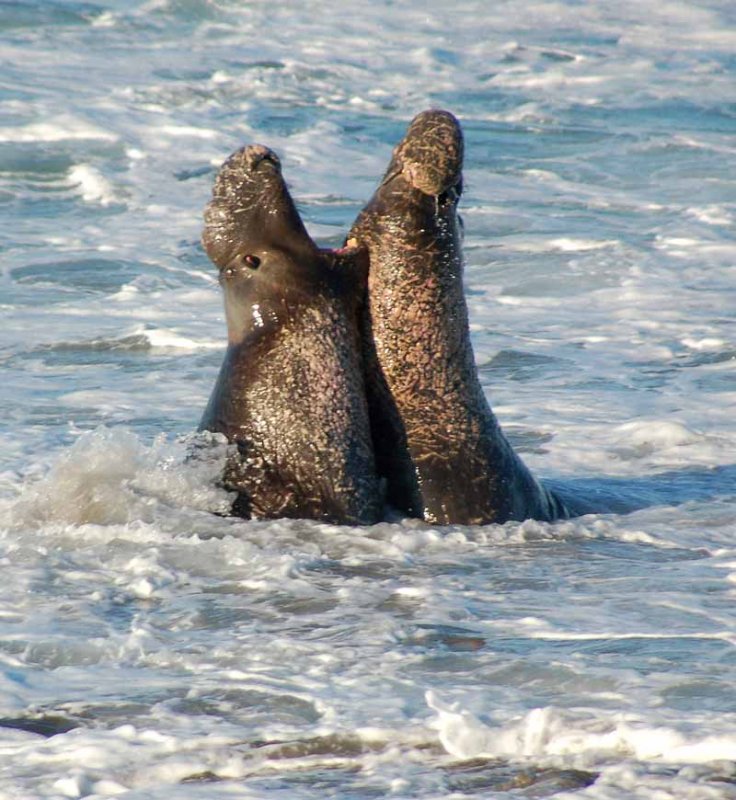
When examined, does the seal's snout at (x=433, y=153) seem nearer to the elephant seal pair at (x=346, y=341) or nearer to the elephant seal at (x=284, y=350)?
the elephant seal pair at (x=346, y=341)

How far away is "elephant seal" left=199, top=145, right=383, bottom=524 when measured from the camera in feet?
15.6

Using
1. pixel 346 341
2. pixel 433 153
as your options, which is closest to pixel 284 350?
pixel 346 341

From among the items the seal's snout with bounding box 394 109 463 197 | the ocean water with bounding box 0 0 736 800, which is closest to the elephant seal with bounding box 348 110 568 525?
the seal's snout with bounding box 394 109 463 197

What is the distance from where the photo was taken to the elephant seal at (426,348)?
4.77 metres

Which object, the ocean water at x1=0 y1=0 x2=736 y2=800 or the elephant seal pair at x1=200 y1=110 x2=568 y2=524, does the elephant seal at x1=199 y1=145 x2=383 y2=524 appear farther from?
the ocean water at x1=0 y1=0 x2=736 y2=800

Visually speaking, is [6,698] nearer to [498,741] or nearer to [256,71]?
[498,741]

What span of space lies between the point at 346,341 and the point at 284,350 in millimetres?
192

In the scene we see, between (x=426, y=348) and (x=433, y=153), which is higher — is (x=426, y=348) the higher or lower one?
the lower one

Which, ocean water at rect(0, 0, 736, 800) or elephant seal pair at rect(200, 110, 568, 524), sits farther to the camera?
elephant seal pair at rect(200, 110, 568, 524)

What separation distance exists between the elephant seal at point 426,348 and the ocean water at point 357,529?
0.59 feet

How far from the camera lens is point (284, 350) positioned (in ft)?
15.9

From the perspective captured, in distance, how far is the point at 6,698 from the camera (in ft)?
12.3

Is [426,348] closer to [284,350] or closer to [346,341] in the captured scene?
[346,341]

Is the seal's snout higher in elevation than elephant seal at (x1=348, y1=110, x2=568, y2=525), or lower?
higher
